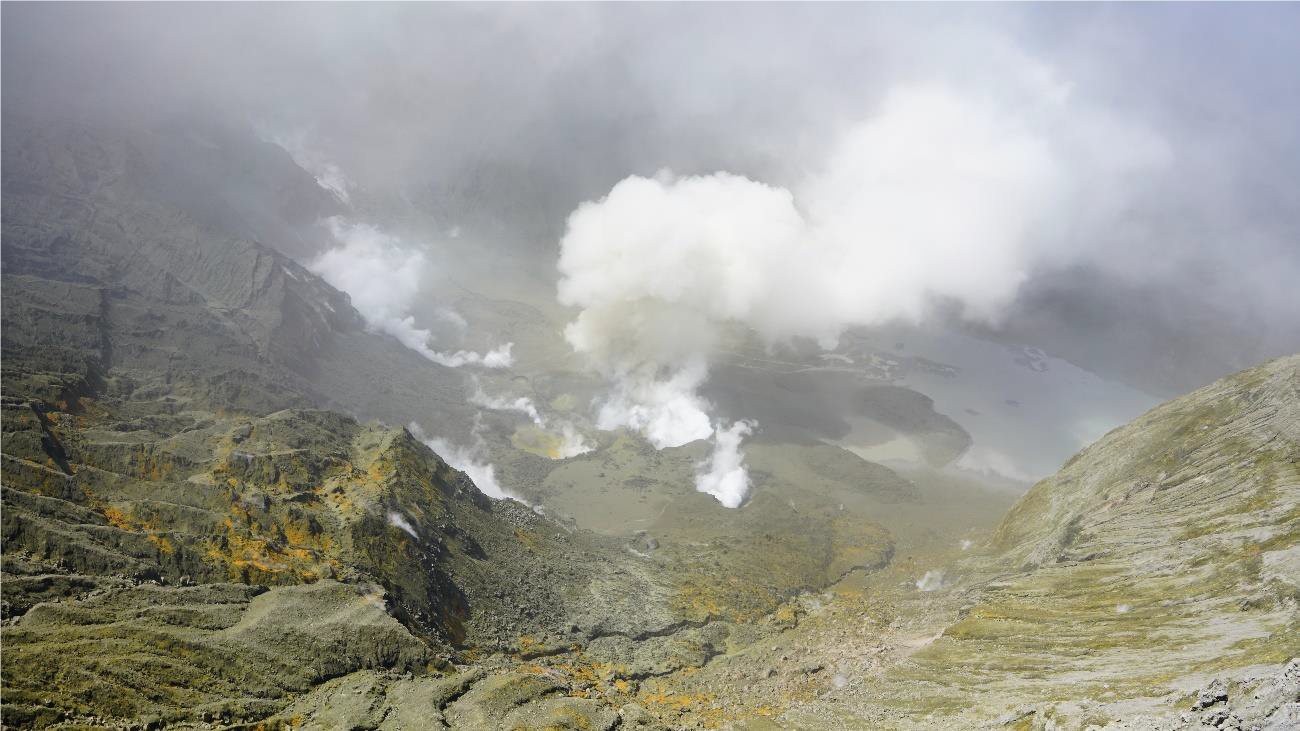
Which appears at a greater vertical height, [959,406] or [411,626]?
[959,406]

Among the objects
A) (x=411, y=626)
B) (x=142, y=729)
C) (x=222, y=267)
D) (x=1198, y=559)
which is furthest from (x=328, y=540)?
(x=222, y=267)

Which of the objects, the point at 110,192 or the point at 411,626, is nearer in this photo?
the point at 411,626

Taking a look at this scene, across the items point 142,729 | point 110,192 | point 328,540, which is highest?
point 110,192

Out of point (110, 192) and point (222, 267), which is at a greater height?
point (110, 192)

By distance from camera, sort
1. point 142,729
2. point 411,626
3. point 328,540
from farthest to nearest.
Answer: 1. point 328,540
2. point 411,626
3. point 142,729

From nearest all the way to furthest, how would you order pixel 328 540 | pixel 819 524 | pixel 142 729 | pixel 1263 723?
1. pixel 1263 723
2. pixel 142 729
3. pixel 328 540
4. pixel 819 524

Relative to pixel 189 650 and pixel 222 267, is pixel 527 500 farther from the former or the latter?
pixel 222 267

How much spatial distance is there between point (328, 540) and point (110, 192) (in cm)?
16536

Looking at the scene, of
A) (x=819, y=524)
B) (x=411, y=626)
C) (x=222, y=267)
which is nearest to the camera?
(x=411, y=626)

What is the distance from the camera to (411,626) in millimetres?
48562

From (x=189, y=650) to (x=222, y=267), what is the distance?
151m

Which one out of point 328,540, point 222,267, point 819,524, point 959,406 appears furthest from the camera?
point 959,406

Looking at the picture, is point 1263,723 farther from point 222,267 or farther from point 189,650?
point 222,267

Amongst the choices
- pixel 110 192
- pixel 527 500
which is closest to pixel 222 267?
pixel 110 192
